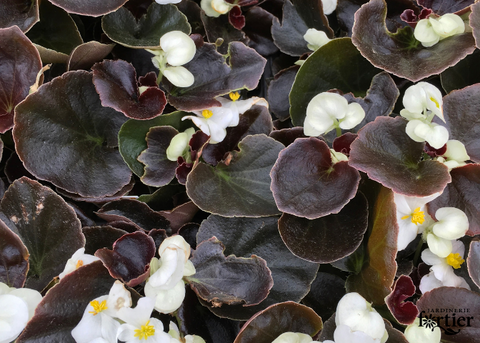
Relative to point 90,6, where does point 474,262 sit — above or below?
below

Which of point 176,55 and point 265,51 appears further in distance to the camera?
point 265,51

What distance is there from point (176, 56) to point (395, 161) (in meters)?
0.32

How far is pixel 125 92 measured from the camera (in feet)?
2.18

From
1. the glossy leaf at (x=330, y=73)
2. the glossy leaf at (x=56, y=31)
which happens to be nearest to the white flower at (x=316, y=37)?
the glossy leaf at (x=330, y=73)

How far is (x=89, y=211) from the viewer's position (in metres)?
0.71

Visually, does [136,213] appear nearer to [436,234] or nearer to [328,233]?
[328,233]

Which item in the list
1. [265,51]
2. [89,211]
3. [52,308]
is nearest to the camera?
[52,308]

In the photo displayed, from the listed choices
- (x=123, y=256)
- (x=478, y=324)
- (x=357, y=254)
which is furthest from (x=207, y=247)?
(x=478, y=324)

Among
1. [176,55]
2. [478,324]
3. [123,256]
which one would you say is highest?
[176,55]

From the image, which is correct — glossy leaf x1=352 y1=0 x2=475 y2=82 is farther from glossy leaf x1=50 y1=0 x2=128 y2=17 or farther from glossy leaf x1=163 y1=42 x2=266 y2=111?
glossy leaf x1=50 y1=0 x2=128 y2=17

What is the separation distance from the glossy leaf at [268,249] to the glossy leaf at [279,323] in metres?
0.05

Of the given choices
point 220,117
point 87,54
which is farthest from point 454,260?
point 87,54

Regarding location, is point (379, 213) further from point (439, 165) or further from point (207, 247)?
point (207, 247)

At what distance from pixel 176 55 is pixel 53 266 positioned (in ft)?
1.03
